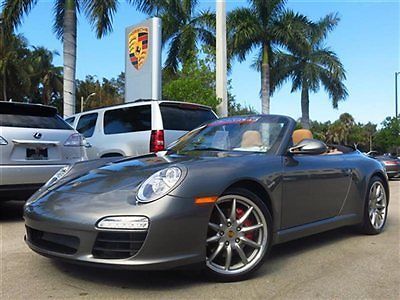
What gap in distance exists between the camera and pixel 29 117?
6320 millimetres

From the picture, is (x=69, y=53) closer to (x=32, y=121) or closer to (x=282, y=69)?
(x=32, y=121)

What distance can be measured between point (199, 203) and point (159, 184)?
1.05 feet

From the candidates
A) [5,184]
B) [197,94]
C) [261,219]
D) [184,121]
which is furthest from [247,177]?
[197,94]

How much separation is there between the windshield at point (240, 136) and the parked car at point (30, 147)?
216cm

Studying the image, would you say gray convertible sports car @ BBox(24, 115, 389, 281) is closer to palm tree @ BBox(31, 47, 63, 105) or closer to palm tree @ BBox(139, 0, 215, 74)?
palm tree @ BBox(139, 0, 215, 74)

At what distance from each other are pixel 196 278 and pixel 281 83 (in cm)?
2467

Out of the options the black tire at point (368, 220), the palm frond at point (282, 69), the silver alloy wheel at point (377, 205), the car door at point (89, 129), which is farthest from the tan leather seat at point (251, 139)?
the palm frond at point (282, 69)

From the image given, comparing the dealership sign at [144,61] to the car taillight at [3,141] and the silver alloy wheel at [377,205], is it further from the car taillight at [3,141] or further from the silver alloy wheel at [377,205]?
the silver alloy wheel at [377,205]

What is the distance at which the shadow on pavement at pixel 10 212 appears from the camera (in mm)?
6488

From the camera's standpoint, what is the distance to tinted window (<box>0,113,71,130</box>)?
6.05 meters

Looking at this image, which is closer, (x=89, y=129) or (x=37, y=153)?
(x=37, y=153)

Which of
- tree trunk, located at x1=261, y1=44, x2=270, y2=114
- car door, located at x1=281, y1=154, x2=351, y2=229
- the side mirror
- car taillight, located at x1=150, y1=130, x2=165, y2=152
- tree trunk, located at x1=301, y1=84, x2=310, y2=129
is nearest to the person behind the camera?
car door, located at x1=281, y1=154, x2=351, y2=229

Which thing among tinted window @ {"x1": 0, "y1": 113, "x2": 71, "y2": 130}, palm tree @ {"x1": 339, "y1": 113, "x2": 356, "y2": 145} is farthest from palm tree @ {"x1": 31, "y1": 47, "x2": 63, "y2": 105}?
palm tree @ {"x1": 339, "y1": 113, "x2": 356, "y2": 145}

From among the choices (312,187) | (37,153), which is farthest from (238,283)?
(37,153)
